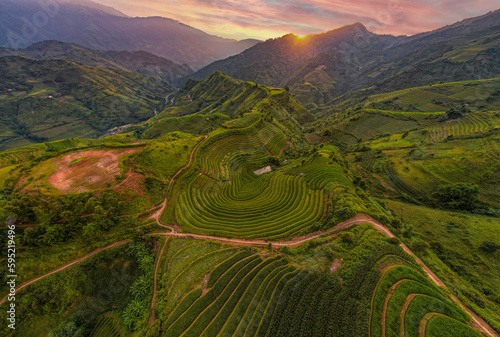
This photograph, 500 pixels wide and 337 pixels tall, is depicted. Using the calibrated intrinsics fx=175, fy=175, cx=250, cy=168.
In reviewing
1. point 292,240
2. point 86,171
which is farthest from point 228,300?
point 86,171

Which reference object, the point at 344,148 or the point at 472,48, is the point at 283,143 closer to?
the point at 344,148

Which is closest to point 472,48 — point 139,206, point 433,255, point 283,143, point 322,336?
point 283,143

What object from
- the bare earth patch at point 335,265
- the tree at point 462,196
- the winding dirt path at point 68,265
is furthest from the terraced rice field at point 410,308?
the tree at point 462,196

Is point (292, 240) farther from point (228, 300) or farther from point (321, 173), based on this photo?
point (321, 173)

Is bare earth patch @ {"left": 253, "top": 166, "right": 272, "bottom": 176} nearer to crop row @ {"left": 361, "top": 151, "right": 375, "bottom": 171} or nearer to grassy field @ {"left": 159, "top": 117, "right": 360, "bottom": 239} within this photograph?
grassy field @ {"left": 159, "top": 117, "right": 360, "bottom": 239}

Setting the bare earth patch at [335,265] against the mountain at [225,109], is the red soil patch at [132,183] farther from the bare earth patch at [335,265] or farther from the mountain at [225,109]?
the mountain at [225,109]

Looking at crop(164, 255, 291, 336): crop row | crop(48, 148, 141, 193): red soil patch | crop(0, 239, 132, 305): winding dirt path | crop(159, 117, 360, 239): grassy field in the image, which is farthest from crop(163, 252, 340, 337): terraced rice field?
crop(48, 148, 141, 193): red soil patch

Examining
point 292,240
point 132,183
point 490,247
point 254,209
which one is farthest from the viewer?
point 254,209
